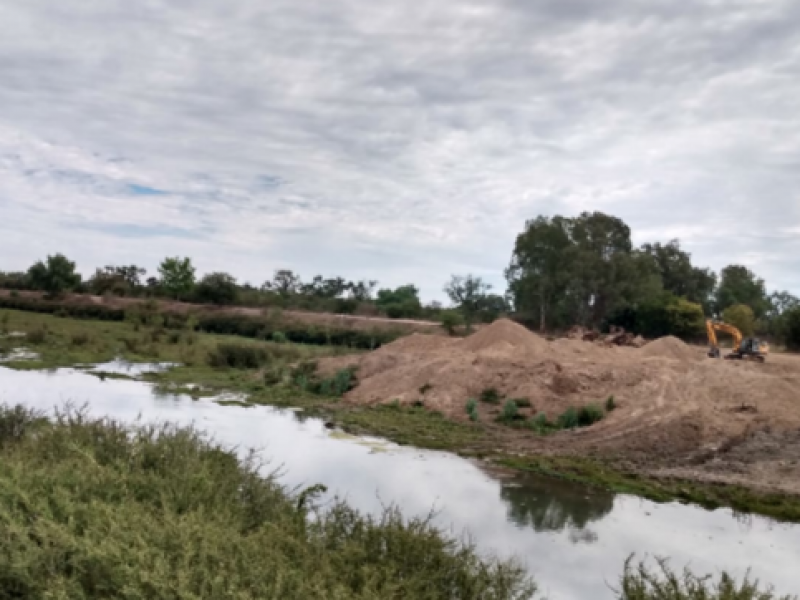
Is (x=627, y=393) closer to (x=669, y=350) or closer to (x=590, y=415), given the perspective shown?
(x=590, y=415)

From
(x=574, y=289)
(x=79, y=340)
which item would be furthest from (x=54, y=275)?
(x=574, y=289)

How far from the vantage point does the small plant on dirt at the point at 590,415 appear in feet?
68.8

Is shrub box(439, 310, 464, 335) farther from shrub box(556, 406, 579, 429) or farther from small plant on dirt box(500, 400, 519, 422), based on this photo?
shrub box(556, 406, 579, 429)

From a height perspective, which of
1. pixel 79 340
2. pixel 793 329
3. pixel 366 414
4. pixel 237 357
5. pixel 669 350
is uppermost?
pixel 793 329

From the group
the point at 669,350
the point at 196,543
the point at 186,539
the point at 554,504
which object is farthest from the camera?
the point at 669,350

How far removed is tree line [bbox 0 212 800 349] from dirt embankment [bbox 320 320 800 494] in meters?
16.8

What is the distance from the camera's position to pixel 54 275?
2314 inches

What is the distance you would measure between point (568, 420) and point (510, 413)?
5.86 feet

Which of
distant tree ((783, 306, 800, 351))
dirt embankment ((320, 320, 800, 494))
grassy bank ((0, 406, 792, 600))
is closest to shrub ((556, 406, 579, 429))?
dirt embankment ((320, 320, 800, 494))

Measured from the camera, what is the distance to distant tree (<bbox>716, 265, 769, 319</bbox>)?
62.0m

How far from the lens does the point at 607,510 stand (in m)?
13.2

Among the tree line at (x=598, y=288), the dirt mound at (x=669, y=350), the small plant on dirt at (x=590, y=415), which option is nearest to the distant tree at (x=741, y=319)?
the tree line at (x=598, y=288)

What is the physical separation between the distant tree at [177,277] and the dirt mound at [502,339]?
39.5 meters

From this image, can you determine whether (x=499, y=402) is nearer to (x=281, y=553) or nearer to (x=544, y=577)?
(x=544, y=577)
